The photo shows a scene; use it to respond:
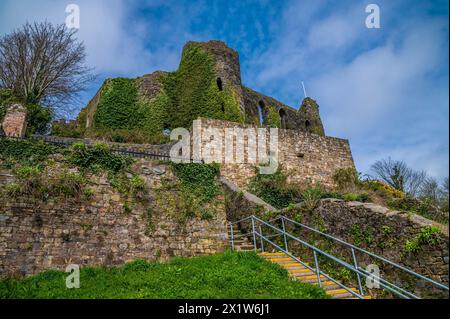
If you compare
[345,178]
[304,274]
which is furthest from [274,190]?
[304,274]

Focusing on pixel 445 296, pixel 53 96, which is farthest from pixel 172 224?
pixel 53 96

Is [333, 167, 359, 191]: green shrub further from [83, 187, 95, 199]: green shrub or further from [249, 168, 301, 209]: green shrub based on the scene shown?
[83, 187, 95, 199]: green shrub

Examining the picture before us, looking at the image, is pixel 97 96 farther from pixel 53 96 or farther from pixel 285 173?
pixel 285 173

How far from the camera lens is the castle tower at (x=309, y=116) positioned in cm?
2614

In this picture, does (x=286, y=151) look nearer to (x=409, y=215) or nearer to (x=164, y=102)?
(x=164, y=102)

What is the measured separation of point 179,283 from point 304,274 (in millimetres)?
2827

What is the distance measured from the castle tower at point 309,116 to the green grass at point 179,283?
805 inches

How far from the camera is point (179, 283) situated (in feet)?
19.4

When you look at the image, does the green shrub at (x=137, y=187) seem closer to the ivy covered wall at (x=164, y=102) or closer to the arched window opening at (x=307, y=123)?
the ivy covered wall at (x=164, y=102)

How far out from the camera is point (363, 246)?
6.73 metres

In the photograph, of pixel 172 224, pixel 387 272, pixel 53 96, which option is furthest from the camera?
pixel 53 96

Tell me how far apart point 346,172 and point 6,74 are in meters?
22.2

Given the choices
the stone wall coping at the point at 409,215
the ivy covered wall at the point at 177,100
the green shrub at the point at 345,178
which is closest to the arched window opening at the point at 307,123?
the ivy covered wall at the point at 177,100

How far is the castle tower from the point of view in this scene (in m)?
26.1
